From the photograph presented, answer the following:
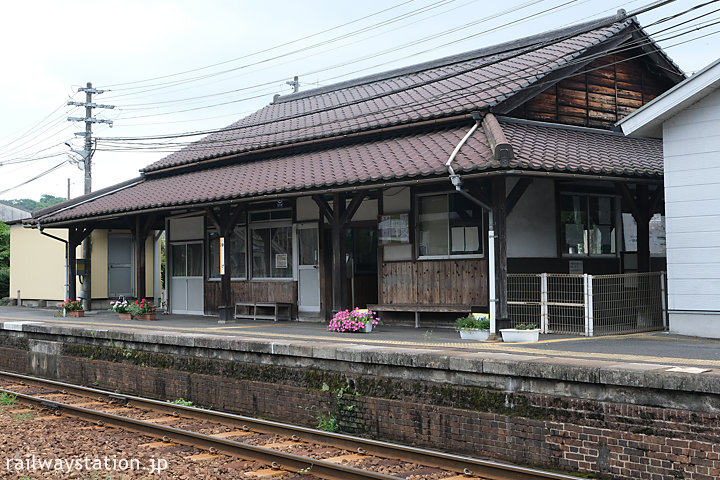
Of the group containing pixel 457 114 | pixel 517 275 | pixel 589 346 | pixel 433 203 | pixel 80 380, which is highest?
pixel 457 114

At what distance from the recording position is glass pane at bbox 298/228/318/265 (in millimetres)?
16631

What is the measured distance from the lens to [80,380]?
46.4 ft

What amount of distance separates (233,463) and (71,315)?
14708mm

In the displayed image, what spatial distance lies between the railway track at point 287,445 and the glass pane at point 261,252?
6.66 meters

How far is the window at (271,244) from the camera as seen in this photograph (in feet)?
56.7

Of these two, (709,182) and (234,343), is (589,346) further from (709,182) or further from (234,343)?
(234,343)

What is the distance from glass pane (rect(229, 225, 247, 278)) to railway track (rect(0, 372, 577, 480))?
7162mm

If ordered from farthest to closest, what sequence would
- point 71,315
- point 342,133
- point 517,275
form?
1. point 71,315
2. point 342,133
3. point 517,275

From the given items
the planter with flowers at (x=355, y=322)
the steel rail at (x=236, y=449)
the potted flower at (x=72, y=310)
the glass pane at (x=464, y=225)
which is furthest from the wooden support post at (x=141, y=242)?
the steel rail at (x=236, y=449)

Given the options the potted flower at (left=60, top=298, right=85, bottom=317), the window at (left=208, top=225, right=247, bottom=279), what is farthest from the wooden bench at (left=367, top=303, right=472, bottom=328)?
the potted flower at (left=60, top=298, right=85, bottom=317)

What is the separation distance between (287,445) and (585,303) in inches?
231

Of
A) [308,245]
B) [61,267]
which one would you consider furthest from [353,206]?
[61,267]

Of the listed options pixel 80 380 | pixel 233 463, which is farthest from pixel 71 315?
pixel 233 463

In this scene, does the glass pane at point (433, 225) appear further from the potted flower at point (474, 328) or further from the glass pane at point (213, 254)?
the glass pane at point (213, 254)
